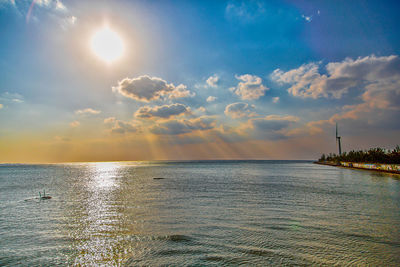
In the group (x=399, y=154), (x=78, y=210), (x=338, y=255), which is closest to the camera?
(x=338, y=255)

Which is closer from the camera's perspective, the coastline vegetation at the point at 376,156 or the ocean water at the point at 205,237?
the ocean water at the point at 205,237

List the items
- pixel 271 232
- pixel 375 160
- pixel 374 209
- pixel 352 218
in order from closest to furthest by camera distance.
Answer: pixel 271 232, pixel 352 218, pixel 374 209, pixel 375 160

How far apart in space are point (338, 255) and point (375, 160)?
11525 cm

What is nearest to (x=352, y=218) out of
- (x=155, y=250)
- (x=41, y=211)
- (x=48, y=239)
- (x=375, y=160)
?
(x=155, y=250)

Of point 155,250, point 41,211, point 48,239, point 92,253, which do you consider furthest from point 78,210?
point 155,250

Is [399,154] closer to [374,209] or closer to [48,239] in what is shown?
[374,209]

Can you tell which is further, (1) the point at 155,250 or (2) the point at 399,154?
(2) the point at 399,154

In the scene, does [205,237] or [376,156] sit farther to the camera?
[376,156]

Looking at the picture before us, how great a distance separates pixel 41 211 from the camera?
66.9ft

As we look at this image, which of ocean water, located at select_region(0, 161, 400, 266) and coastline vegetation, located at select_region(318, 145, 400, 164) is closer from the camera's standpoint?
ocean water, located at select_region(0, 161, 400, 266)

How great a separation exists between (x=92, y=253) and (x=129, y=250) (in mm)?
1750

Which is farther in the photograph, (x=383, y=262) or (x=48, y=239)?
(x=48, y=239)

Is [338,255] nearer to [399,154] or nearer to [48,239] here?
[48,239]

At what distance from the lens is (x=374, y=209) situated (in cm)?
1925
